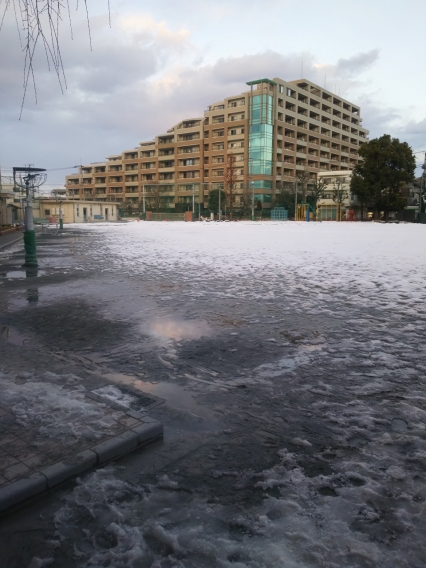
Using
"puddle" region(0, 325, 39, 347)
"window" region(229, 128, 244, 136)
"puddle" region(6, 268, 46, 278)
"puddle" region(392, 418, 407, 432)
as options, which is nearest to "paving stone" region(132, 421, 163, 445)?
"puddle" region(392, 418, 407, 432)

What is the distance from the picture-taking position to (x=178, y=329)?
19.0ft

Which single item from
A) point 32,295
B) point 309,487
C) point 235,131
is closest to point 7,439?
point 309,487

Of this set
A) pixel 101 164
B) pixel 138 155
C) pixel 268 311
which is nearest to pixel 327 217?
pixel 138 155

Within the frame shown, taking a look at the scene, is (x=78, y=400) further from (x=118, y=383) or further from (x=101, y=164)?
(x=101, y=164)

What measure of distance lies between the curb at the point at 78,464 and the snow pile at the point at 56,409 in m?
0.17

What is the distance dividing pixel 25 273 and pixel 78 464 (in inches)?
377

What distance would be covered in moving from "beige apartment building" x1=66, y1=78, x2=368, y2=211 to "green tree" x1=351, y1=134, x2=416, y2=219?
87.8 feet

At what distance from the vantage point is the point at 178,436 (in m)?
3.05

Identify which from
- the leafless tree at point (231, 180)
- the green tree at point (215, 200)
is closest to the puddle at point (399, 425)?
the leafless tree at point (231, 180)

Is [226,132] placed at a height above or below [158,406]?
above

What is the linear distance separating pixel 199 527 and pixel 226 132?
96.1m

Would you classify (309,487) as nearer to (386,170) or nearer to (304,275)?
(304,275)

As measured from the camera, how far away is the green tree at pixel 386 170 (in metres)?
62.9

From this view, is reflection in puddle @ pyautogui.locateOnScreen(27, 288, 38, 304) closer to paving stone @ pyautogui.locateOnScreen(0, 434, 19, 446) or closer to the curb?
paving stone @ pyautogui.locateOnScreen(0, 434, 19, 446)
